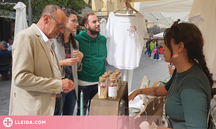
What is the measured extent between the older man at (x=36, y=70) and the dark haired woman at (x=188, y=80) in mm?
815

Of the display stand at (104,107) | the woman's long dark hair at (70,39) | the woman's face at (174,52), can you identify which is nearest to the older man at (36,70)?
the display stand at (104,107)

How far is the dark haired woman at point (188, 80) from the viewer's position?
0.90 metres

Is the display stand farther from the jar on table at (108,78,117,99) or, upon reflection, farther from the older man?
the older man

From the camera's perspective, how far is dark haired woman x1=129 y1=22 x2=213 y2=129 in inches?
35.3

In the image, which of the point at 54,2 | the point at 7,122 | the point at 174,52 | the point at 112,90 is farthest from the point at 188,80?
the point at 54,2

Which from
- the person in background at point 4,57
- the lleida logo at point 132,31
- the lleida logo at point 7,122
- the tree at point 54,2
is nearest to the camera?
the lleida logo at point 7,122

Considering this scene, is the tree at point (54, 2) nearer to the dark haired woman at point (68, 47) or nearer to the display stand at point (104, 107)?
the dark haired woman at point (68, 47)

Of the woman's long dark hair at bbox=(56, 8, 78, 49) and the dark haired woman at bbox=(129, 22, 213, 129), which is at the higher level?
the woman's long dark hair at bbox=(56, 8, 78, 49)

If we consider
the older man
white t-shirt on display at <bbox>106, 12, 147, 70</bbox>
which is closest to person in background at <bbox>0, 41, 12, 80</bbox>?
white t-shirt on display at <bbox>106, 12, 147, 70</bbox>

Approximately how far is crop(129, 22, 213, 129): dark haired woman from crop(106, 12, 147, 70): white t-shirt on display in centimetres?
192

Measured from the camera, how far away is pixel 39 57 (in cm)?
123

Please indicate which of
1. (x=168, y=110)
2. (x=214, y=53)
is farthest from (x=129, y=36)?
(x=168, y=110)

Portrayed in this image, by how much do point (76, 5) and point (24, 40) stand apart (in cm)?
586

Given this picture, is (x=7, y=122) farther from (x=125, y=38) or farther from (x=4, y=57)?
(x=4, y=57)
